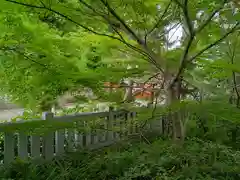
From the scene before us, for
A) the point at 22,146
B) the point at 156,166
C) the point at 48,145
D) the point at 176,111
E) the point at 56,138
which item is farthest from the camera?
the point at 56,138

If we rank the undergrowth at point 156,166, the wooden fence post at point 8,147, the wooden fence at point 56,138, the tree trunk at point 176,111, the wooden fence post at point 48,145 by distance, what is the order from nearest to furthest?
the tree trunk at point 176,111
the undergrowth at point 156,166
the wooden fence at point 56,138
the wooden fence post at point 8,147
the wooden fence post at point 48,145

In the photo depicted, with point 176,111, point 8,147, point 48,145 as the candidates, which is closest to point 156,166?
point 176,111

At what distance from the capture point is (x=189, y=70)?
2.40 metres

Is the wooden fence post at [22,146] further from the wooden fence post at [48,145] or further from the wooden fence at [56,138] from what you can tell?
the wooden fence post at [48,145]

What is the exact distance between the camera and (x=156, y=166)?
267cm

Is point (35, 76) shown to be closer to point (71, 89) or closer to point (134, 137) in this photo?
point (71, 89)

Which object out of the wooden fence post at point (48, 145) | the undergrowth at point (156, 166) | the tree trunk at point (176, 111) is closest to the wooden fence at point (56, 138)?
the wooden fence post at point (48, 145)

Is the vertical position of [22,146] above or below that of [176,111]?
below

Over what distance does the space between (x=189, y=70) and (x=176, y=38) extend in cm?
35

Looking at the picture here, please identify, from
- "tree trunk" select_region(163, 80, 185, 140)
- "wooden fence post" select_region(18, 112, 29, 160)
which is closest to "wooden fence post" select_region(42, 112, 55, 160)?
"wooden fence post" select_region(18, 112, 29, 160)

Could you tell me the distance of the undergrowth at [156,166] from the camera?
8.36 feet

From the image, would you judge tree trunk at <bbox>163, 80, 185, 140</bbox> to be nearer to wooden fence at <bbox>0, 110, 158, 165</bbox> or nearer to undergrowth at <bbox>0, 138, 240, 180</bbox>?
undergrowth at <bbox>0, 138, 240, 180</bbox>

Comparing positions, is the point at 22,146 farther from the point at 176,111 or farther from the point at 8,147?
the point at 176,111

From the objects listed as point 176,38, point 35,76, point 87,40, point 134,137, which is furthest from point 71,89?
point 134,137
